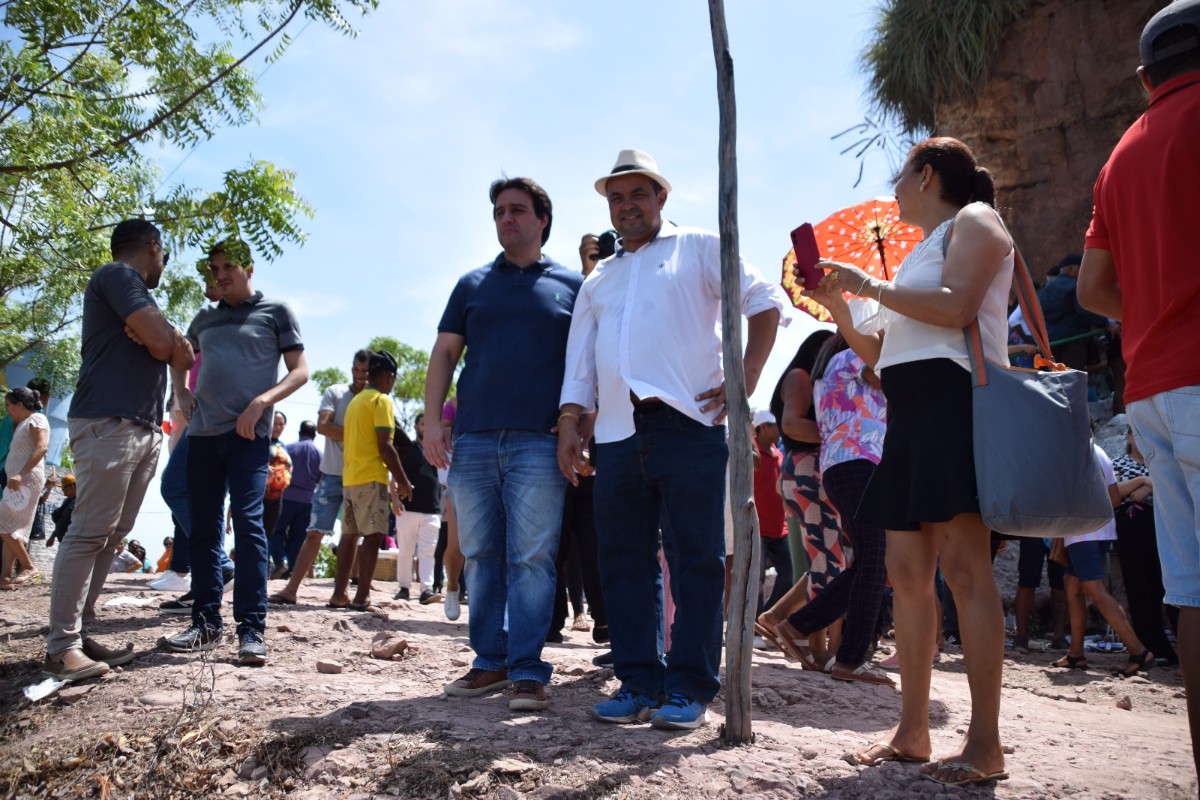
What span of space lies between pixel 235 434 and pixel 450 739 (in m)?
2.38

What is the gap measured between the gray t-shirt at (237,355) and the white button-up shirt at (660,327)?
1963mm

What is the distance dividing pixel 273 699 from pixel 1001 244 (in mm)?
3285

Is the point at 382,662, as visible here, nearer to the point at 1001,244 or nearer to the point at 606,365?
the point at 606,365

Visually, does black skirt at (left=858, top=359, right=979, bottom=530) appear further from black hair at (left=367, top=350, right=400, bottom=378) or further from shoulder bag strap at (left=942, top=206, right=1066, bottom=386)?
black hair at (left=367, top=350, right=400, bottom=378)

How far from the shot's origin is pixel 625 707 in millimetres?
3588

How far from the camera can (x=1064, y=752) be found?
3457mm

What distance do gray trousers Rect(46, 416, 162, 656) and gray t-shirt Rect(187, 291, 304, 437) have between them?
1.29 ft

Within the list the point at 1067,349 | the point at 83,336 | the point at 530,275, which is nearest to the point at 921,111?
the point at 1067,349

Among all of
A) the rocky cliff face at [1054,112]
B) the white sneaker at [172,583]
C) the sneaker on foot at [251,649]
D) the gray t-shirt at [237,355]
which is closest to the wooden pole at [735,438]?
the sneaker on foot at [251,649]

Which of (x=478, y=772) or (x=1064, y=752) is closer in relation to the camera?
(x=478, y=772)

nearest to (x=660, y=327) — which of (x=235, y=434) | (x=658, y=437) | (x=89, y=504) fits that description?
(x=658, y=437)

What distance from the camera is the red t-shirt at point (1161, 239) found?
247 cm

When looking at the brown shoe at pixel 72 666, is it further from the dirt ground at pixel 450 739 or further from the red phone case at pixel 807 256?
the red phone case at pixel 807 256

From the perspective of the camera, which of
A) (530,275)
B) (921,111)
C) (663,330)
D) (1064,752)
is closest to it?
(1064,752)
